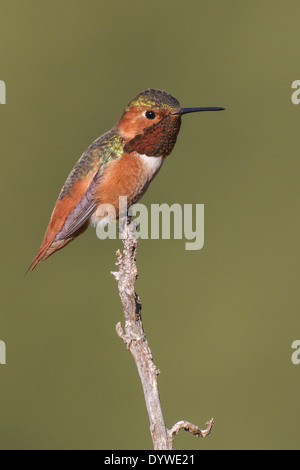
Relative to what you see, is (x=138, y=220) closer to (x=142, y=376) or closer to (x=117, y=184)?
(x=117, y=184)

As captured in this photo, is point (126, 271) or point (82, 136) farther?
point (82, 136)

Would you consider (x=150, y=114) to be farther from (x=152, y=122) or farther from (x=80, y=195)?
(x=80, y=195)

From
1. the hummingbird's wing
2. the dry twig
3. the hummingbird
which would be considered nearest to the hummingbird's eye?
the hummingbird

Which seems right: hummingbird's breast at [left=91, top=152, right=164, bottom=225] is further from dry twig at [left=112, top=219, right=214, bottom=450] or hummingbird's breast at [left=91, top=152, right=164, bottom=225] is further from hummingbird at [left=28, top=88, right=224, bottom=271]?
dry twig at [left=112, top=219, right=214, bottom=450]

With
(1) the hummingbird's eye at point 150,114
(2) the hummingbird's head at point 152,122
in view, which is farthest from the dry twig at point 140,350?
(1) the hummingbird's eye at point 150,114

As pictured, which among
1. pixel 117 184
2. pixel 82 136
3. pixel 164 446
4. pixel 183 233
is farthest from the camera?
pixel 82 136

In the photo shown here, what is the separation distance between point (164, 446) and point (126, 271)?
2.58 ft

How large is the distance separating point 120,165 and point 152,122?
0.28 meters

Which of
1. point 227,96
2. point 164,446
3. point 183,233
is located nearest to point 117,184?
point 164,446

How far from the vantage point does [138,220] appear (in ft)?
11.6

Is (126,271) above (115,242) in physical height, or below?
below

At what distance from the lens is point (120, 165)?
10.9ft

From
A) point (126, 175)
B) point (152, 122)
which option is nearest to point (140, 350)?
point (126, 175)

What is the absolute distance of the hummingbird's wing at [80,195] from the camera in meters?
3.35
